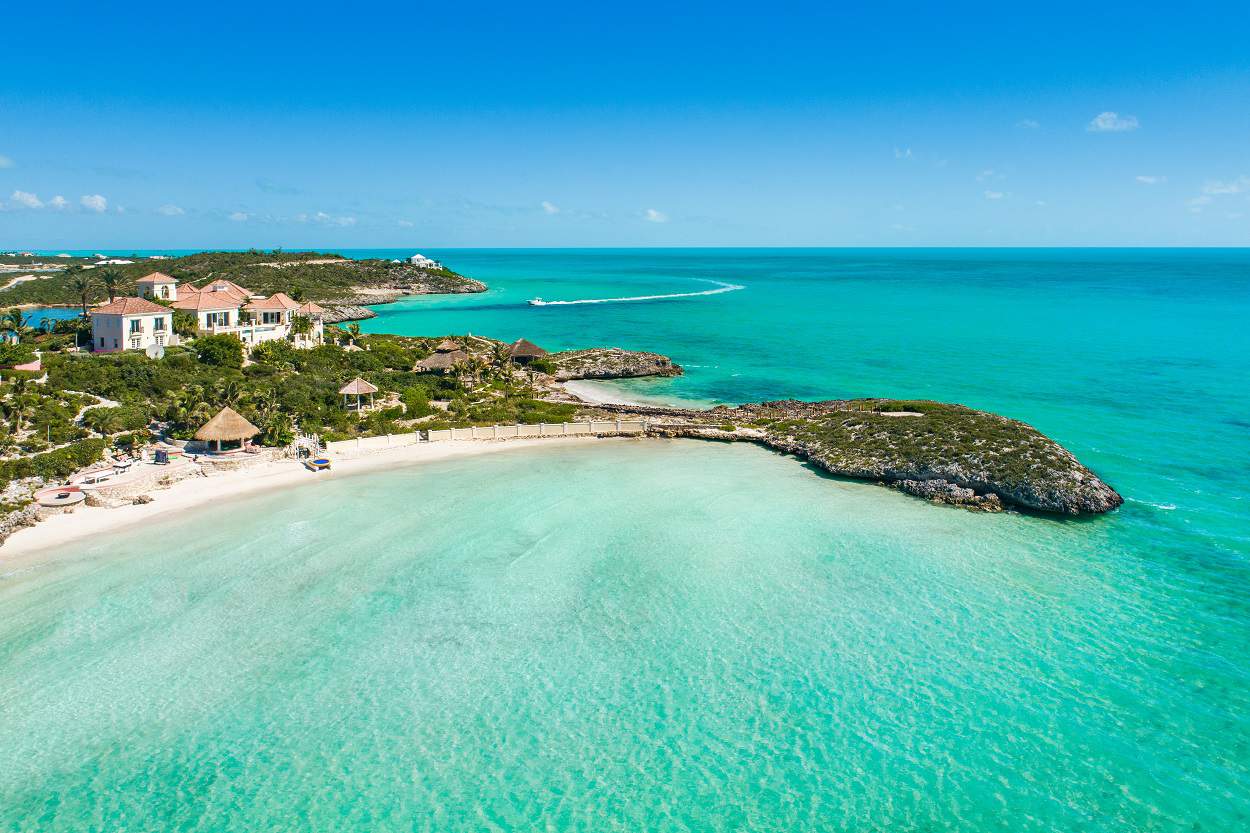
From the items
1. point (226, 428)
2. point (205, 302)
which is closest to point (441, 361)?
point (205, 302)

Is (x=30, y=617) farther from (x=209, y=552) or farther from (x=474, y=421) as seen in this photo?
(x=474, y=421)

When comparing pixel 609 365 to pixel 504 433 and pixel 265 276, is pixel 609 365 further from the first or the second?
pixel 265 276

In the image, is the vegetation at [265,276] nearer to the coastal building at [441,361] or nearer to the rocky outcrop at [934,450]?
the coastal building at [441,361]

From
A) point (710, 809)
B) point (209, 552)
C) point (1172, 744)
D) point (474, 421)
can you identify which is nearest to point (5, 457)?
point (209, 552)

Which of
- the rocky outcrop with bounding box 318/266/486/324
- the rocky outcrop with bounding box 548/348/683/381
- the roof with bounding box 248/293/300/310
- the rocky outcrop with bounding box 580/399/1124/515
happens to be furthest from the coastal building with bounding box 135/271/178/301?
the rocky outcrop with bounding box 580/399/1124/515

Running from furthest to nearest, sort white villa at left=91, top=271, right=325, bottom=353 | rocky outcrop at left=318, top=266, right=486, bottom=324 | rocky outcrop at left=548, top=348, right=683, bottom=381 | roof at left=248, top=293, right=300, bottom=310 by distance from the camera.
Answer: rocky outcrop at left=318, top=266, right=486, bottom=324 → roof at left=248, top=293, right=300, bottom=310 → rocky outcrop at left=548, top=348, right=683, bottom=381 → white villa at left=91, top=271, right=325, bottom=353

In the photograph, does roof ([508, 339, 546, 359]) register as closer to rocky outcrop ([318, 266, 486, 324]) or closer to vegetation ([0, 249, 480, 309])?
vegetation ([0, 249, 480, 309])

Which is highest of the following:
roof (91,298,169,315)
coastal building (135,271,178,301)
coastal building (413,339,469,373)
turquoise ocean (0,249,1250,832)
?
coastal building (135,271,178,301)
